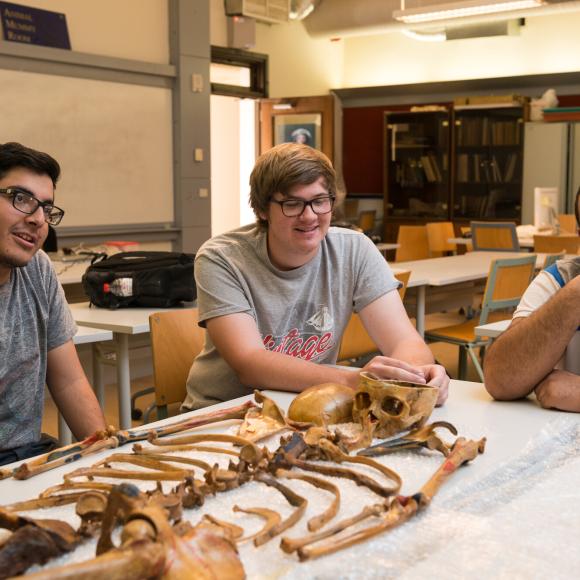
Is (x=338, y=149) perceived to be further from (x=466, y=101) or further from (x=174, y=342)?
(x=174, y=342)

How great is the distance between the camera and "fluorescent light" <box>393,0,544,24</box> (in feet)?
25.7

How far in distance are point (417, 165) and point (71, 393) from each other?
8980 millimetres

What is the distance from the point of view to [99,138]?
7062 mm

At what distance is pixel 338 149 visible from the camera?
11.3m

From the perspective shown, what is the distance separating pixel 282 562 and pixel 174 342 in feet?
5.11

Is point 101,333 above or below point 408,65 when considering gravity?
below

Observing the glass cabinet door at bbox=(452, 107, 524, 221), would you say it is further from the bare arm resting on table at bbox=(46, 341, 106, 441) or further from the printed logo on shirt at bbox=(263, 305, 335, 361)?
the bare arm resting on table at bbox=(46, 341, 106, 441)

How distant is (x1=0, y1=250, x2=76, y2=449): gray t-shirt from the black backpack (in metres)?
1.54

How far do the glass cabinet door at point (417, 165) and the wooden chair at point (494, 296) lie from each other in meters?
5.84

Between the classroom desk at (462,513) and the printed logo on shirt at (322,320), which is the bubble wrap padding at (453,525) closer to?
the classroom desk at (462,513)

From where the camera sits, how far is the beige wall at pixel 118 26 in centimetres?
684

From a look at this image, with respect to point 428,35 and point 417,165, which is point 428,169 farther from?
point 428,35

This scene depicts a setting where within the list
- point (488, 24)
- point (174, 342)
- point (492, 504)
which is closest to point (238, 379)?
point (174, 342)

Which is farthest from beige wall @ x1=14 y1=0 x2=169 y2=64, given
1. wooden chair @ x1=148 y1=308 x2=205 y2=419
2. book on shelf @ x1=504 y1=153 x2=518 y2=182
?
wooden chair @ x1=148 y1=308 x2=205 y2=419
